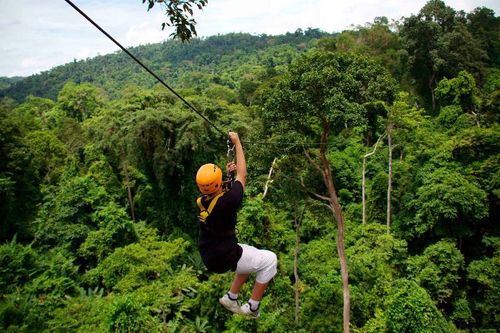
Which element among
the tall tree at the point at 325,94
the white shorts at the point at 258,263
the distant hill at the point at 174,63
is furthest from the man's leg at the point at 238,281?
the distant hill at the point at 174,63

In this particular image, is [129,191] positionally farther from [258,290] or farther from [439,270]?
[258,290]

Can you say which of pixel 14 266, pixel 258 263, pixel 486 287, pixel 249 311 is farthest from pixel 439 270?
pixel 14 266

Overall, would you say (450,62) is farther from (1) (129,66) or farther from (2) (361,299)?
(1) (129,66)

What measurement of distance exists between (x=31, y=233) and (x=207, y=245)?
17.9 meters

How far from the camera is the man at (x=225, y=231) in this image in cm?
263

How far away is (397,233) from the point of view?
53.3 ft

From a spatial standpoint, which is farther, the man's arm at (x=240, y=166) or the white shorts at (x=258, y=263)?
the white shorts at (x=258, y=263)

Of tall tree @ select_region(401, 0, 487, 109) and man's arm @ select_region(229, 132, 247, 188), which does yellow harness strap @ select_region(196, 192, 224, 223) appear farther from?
tall tree @ select_region(401, 0, 487, 109)

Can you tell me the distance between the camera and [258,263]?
2957 millimetres

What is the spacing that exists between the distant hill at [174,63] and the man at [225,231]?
68.7 meters

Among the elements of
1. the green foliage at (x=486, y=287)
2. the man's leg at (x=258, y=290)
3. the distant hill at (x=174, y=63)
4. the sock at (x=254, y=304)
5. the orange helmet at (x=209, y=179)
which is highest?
the distant hill at (x=174, y=63)

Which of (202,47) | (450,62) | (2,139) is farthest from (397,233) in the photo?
(202,47)

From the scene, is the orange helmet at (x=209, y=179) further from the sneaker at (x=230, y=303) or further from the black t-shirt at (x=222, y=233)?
the sneaker at (x=230, y=303)

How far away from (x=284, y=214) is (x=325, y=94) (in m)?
5.89
